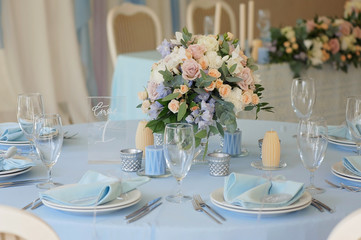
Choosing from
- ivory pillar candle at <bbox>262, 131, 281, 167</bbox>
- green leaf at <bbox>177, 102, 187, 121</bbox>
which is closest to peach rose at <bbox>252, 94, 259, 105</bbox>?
ivory pillar candle at <bbox>262, 131, 281, 167</bbox>

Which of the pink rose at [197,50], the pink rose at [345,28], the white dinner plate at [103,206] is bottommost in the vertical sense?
the white dinner plate at [103,206]

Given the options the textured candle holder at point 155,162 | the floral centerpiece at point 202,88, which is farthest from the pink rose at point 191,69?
the textured candle holder at point 155,162

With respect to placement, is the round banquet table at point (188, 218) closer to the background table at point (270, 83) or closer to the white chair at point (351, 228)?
the white chair at point (351, 228)

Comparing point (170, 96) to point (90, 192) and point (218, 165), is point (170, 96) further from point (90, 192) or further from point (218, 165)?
point (90, 192)

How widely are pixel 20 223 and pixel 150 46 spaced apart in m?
3.25

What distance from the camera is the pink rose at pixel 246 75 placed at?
5.86 ft

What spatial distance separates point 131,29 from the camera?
13.6ft

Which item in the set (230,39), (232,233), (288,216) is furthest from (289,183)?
(230,39)

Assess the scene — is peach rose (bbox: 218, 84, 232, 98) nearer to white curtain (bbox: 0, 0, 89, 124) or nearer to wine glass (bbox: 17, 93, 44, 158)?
wine glass (bbox: 17, 93, 44, 158)

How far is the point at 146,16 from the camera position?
4223 millimetres

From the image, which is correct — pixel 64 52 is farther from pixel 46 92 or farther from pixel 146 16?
pixel 146 16

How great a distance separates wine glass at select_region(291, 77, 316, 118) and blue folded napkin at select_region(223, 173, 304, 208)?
742mm

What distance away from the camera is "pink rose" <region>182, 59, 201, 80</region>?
173 centimetres

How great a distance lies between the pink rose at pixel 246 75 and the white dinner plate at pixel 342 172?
0.33m
